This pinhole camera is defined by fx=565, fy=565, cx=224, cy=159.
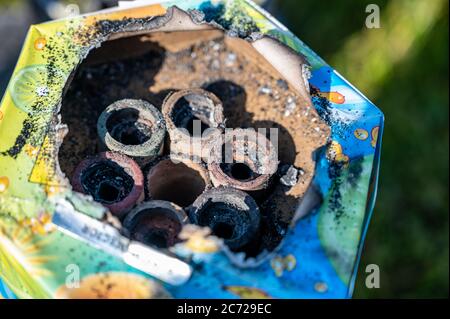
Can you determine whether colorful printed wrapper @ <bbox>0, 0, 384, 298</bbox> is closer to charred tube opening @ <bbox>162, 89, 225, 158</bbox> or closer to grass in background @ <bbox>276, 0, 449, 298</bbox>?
charred tube opening @ <bbox>162, 89, 225, 158</bbox>

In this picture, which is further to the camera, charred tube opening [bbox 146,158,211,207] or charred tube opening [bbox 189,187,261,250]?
charred tube opening [bbox 146,158,211,207]

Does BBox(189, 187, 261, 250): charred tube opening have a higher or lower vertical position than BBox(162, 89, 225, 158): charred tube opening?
lower

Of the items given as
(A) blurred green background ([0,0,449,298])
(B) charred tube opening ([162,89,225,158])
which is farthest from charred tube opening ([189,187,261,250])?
(A) blurred green background ([0,0,449,298])

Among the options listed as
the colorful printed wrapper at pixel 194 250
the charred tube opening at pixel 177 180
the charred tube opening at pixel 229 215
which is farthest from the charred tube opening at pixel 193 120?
the colorful printed wrapper at pixel 194 250

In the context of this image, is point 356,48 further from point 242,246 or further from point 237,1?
point 242,246

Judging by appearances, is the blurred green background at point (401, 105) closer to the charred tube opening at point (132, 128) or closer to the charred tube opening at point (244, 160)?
the charred tube opening at point (244, 160)
